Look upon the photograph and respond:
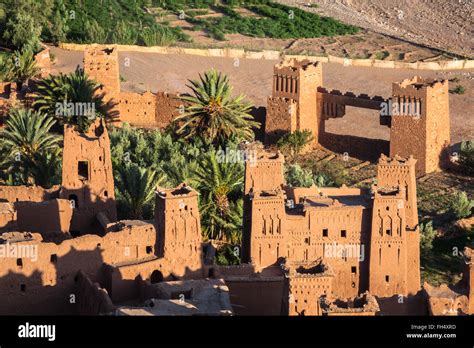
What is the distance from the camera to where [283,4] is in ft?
337

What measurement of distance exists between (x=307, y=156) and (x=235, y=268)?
2006 centimetres

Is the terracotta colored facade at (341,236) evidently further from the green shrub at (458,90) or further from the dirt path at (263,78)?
the green shrub at (458,90)

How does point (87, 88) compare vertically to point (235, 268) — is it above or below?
above

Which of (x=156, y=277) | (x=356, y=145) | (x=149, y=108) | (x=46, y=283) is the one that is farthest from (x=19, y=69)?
(x=46, y=283)

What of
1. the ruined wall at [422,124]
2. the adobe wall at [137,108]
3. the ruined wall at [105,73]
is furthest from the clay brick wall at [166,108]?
the ruined wall at [422,124]

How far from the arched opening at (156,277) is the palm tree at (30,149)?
10.5 meters

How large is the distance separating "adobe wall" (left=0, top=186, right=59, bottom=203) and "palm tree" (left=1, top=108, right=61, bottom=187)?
5582mm

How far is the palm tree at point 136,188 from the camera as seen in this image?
53906 millimetres

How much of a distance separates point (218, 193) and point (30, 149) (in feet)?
24.7

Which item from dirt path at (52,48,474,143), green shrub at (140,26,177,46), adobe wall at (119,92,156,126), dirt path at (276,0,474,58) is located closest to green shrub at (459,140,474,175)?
dirt path at (52,48,474,143)

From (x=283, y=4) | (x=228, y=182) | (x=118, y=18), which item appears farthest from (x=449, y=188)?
(x=283, y=4)

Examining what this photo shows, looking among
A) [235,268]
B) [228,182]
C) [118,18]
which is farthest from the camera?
[118,18]

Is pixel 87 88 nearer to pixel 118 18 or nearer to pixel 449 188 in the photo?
pixel 449 188

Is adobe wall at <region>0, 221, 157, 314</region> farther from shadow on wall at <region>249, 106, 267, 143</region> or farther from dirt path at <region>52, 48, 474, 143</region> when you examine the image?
dirt path at <region>52, 48, 474, 143</region>
